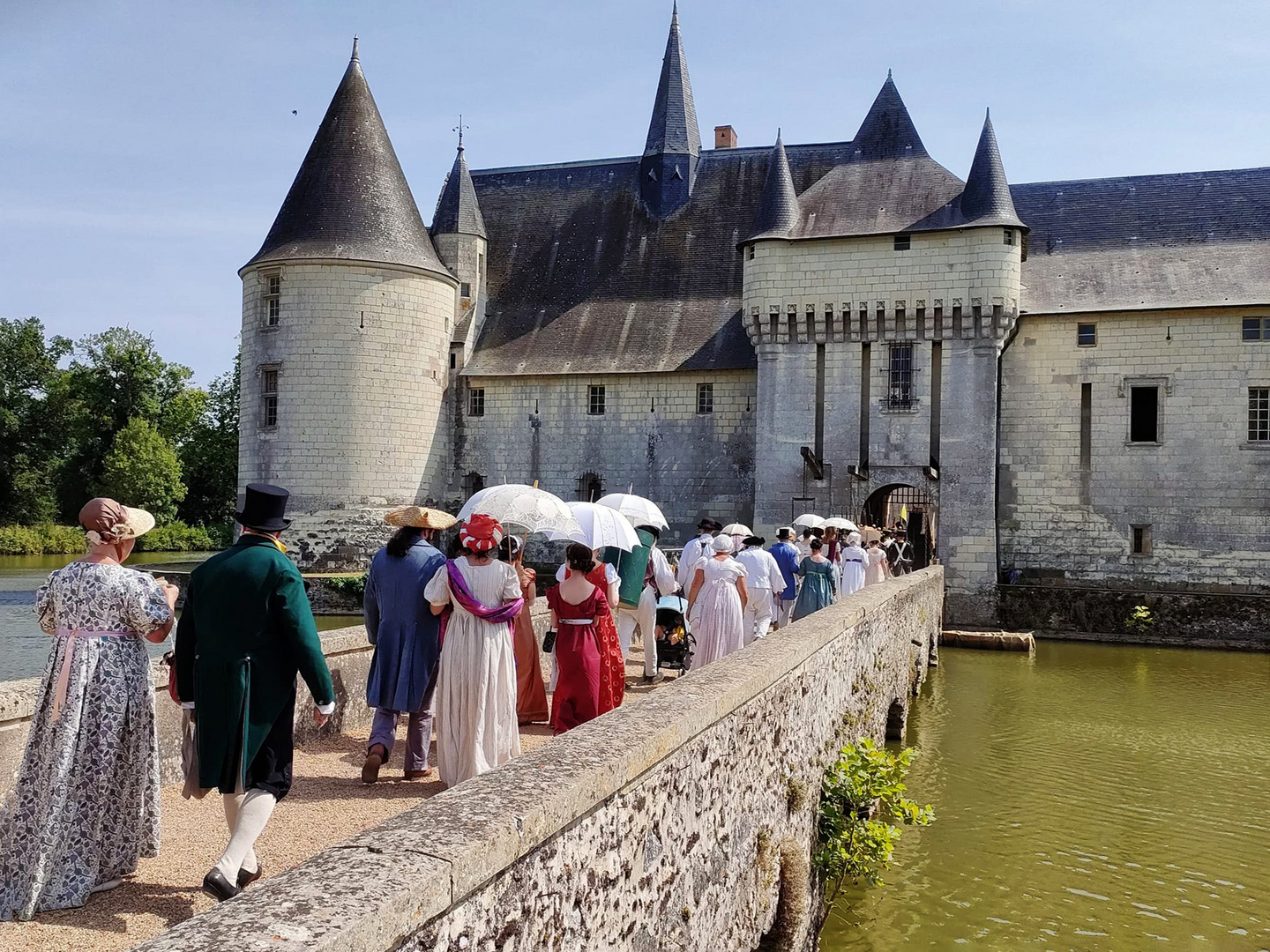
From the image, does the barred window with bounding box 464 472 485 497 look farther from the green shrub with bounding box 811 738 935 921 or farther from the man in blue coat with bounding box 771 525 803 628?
the green shrub with bounding box 811 738 935 921

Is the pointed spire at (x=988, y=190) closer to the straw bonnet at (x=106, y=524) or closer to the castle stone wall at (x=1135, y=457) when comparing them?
the castle stone wall at (x=1135, y=457)

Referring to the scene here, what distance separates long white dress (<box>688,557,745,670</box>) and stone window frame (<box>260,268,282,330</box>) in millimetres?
21513

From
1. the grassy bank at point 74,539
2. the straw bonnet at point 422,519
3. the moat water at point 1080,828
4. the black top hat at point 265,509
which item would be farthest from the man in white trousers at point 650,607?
the grassy bank at point 74,539

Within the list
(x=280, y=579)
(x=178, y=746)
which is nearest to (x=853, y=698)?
(x=178, y=746)

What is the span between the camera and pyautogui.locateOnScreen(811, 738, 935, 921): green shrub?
733cm

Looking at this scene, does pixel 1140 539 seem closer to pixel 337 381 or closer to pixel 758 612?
pixel 758 612

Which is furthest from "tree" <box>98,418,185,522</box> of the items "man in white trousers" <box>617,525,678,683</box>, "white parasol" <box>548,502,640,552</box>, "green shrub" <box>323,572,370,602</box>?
"white parasol" <box>548,502,640,552</box>

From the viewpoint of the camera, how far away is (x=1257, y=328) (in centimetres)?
2603

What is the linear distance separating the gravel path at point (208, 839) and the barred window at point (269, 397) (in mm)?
23253

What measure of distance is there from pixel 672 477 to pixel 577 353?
4.29 metres

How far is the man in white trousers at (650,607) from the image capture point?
1097cm

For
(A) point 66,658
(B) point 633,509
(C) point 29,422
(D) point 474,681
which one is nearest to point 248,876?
(A) point 66,658

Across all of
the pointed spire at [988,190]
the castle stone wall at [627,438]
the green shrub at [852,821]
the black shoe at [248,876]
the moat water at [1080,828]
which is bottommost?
the moat water at [1080,828]

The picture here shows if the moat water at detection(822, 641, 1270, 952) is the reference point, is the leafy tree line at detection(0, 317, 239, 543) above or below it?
above
